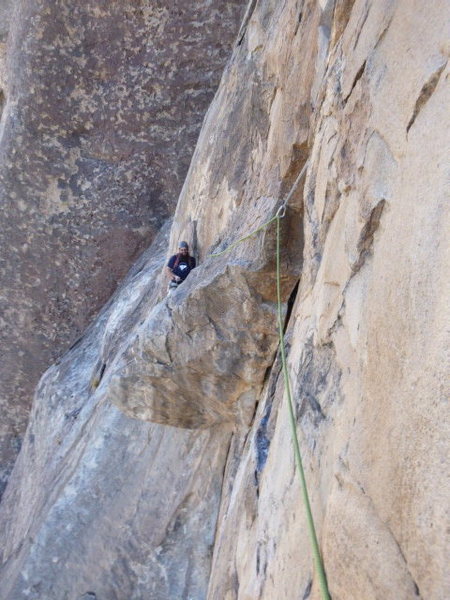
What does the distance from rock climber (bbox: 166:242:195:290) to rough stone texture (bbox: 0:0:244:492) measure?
1.93m

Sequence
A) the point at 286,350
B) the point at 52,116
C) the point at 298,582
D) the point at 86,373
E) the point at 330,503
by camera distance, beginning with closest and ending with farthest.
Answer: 1. the point at 330,503
2. the point at 298,582
3. the point at 286,350
4. the point at 86,373
5. the point at 52,116

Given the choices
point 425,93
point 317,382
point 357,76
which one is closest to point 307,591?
point 317,382

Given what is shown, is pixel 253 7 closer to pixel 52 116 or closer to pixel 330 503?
pixel 52 116

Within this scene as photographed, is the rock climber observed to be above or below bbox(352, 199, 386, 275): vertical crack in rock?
above

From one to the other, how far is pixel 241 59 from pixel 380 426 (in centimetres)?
285

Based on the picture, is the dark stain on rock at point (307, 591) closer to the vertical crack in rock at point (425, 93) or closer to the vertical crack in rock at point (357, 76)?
the vertical crack in rock at point (425, 93)

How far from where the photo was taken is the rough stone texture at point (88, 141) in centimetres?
543

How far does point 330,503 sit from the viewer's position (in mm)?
Result: 1615

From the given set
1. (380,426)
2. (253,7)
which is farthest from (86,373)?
(380,426)

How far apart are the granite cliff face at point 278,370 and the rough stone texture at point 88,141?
2.23 ft

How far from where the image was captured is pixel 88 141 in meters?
5.74

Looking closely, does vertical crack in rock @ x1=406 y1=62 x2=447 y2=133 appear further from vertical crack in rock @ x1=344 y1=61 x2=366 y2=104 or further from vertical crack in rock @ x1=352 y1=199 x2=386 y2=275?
vertical crack in rock @ x1=344 y1=61 x2=366 y2=104

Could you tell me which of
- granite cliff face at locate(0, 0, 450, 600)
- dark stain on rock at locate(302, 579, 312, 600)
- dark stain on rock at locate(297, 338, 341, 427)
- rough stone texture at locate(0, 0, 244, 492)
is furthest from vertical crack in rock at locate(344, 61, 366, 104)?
rough stone texture at locate(0, 0, 244, 492)

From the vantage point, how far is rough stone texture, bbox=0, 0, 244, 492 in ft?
17.8
